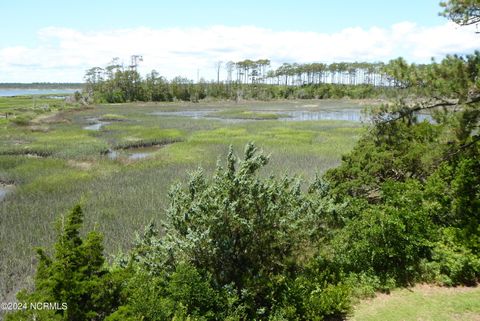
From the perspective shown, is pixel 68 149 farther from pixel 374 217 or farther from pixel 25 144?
pixel 374 217

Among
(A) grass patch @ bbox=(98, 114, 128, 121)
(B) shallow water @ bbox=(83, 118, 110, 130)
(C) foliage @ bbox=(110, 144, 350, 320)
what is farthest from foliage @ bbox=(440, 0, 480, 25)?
(A) grass patch @ bbox=(98, 114, 128, 121)

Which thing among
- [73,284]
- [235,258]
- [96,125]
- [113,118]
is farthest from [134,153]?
[113,118]

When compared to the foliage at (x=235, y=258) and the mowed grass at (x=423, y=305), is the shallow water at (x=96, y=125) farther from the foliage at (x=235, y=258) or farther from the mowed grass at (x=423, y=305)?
the mowed grass at (x=423, y=305)

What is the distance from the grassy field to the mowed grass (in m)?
4.86

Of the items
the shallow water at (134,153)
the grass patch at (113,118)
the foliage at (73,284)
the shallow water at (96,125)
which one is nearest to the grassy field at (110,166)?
the shallow water at (134,153)

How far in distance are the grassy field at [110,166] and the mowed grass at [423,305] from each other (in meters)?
4.86

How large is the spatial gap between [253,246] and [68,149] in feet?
87.5

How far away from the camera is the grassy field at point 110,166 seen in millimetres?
14703

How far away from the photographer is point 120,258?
32.7ft

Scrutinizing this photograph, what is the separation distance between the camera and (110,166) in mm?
26375

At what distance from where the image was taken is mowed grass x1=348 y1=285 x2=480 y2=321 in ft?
27.6

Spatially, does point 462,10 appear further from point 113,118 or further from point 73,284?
point 113,118

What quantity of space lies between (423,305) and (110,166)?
2181 cm

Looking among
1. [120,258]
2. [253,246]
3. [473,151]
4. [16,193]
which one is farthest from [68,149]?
[473,151]
